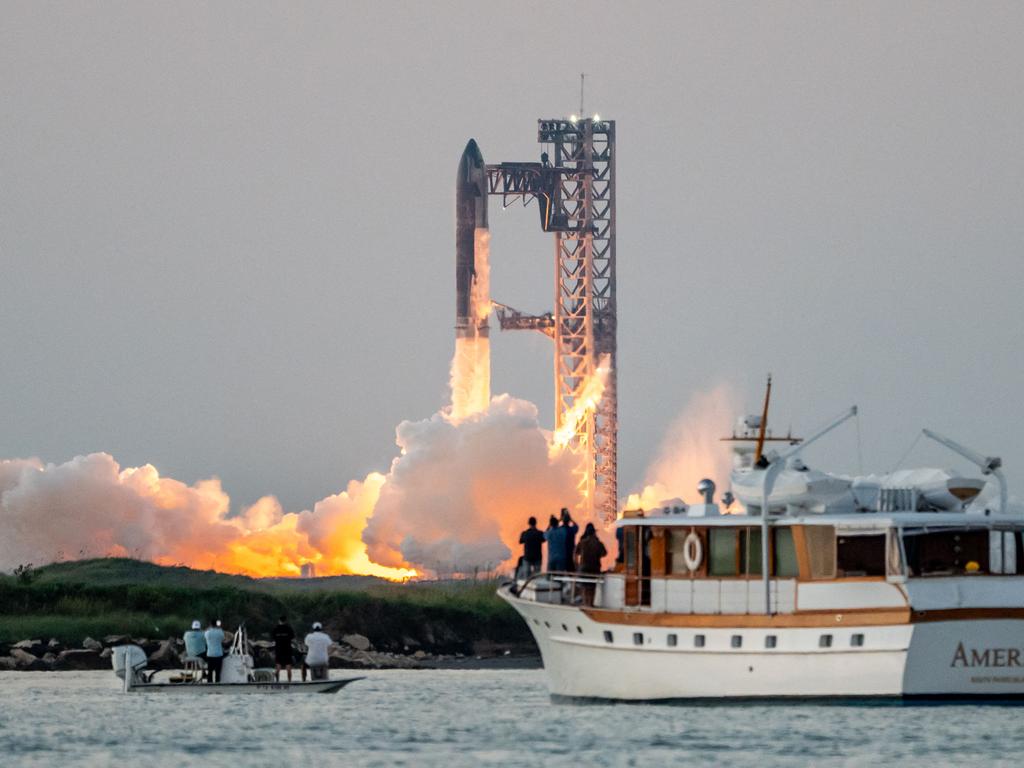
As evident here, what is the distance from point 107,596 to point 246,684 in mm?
31389

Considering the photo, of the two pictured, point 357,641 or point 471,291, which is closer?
point 357,641

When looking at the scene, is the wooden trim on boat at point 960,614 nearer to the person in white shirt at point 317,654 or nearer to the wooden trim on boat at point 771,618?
the wooden trim on boat at point 771,618

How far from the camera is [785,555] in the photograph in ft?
202

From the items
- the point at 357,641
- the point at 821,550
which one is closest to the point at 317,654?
the point at 821,550

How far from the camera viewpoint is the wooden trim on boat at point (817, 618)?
58938 mm

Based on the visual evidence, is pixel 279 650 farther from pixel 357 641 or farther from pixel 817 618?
pixel 357 641

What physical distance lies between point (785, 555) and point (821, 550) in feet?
2.84

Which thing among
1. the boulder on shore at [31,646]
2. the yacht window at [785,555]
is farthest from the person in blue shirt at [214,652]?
the boulder on shore at [31,646]

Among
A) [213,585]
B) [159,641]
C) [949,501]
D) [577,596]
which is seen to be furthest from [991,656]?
[213,585]

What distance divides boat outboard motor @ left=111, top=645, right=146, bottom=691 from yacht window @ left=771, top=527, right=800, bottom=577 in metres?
18.2

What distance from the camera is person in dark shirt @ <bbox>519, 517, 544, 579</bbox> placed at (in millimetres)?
65938

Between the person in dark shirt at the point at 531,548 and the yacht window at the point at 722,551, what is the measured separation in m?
4.73

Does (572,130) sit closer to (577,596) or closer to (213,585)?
(213,585)

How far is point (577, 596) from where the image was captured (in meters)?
66.1
